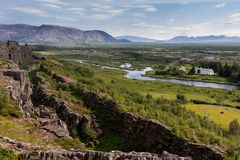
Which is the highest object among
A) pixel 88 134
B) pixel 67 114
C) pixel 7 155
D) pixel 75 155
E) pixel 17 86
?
pixel 17 86

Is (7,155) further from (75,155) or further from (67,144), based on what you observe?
(67,144)

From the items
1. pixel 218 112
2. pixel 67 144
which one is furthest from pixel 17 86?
pixel 218 112

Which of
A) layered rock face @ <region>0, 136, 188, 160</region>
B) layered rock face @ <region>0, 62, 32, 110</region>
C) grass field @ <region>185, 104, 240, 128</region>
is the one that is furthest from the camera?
grass field @ <region>185, 104, 240, 128</region>

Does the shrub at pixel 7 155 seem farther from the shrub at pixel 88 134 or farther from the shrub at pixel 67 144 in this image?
the shrub at pixel 88 134

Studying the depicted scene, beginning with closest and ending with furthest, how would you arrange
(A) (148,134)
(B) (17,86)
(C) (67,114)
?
(B) (17,86), (A) (148,134), (C) (67,114)

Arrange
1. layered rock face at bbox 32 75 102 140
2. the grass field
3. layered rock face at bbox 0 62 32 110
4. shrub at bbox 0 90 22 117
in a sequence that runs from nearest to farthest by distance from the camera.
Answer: shrub at bbox 0 90 22 117
layered rock face at bbox 0 62 32 110
layered rock face at bbox 32 75 102 140
the grass field

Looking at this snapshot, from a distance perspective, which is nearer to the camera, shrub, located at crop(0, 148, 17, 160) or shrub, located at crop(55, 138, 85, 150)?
shrub, located at crop(0, 148, 17, 160)

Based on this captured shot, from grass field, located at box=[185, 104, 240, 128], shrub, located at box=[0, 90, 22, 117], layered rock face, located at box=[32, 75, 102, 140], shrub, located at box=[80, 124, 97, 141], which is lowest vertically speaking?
grass field, located at box=[185, 104, 240, 128]

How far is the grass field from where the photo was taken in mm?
88269

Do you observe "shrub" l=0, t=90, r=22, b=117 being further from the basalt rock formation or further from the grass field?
the grass field

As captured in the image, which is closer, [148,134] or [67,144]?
[67,144]

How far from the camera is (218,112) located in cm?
9794

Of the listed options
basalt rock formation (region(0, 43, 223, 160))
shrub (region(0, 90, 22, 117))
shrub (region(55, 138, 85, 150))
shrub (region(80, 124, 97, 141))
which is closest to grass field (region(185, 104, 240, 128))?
basalt rock formation (region(0, 43, 223, 160))

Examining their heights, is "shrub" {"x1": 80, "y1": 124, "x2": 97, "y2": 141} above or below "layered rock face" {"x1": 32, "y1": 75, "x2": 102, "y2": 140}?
below
